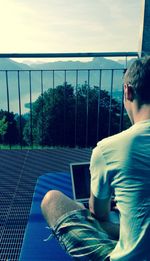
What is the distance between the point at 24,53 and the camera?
149 inches

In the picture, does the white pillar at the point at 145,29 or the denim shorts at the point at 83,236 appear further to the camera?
the white pillar at the point at 145,29

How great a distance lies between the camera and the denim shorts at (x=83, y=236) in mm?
1426

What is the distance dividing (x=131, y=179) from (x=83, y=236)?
0.49m

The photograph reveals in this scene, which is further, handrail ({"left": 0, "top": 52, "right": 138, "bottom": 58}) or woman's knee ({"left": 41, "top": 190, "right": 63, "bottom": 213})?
handrail ({"left": 0, "top": 52, "right": 138, "bottom": 58})

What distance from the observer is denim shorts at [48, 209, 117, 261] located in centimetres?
143

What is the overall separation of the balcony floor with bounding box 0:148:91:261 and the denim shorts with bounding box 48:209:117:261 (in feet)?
2.25

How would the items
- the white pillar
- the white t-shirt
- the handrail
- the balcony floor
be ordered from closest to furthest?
the white t-shirt → the balcony floor → the handrail → the white pillar

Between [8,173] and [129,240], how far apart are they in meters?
2.42

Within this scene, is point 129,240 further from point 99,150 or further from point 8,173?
point 8,173

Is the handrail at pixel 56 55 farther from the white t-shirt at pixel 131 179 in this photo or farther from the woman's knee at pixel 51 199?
the white t-shirt at pixel 131 179

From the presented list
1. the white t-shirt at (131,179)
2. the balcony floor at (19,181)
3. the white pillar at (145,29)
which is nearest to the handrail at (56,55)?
the white pillar at (145,29)

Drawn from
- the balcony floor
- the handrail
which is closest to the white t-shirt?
the balcony floor

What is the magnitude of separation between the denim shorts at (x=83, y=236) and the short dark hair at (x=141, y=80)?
69cm

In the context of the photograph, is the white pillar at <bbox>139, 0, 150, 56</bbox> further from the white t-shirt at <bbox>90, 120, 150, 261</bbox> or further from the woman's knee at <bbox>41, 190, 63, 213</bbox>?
the white t-shirt at <bbox>90, 120, 150, 261</bbox>
